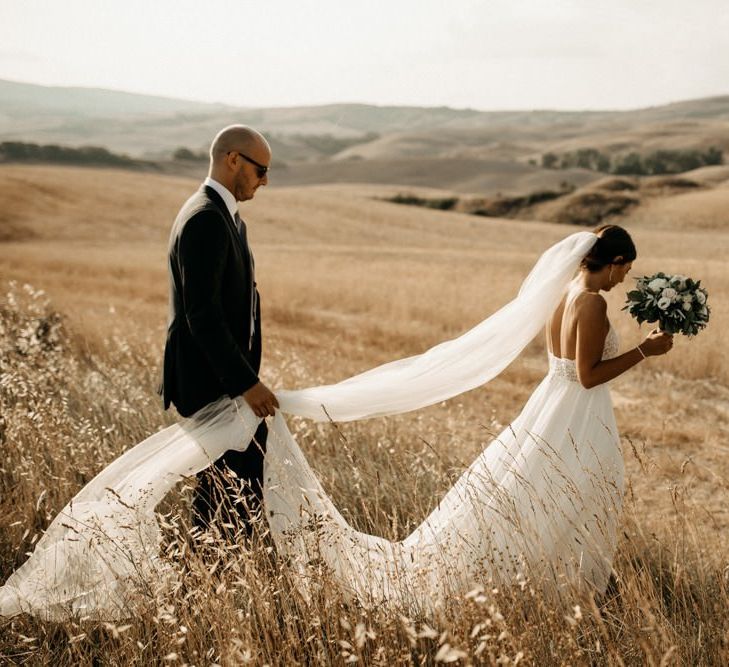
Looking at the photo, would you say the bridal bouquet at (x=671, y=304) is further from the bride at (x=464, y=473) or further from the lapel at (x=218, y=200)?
the lapel at (x=218, y=200)

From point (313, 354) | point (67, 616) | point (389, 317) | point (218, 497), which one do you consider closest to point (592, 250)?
point (218, 497)

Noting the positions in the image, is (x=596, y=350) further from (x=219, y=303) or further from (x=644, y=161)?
(x=644, y=161)

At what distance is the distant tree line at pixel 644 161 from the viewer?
97.6 metres

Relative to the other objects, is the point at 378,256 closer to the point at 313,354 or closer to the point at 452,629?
the point at 313,354

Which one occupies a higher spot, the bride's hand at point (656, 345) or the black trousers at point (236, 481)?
the bride's hand at point (656, 345)

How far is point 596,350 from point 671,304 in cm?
53

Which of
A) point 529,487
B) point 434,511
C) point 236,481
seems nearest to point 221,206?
point 236,481

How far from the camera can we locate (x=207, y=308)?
3.65 m

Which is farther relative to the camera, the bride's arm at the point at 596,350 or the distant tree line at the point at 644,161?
the distant tree line at the point at 644,161

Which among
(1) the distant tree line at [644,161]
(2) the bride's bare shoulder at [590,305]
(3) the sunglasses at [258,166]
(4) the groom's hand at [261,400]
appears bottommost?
(4) the groom's hand at [261,400]

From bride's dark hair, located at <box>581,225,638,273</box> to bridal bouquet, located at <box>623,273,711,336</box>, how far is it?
20cm

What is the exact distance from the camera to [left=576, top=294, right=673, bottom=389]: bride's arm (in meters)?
3.84

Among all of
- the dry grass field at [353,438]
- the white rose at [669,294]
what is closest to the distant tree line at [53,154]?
the dry grass field at [353,438]

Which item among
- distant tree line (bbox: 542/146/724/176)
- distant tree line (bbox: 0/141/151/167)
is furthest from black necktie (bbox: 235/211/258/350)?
distant tree line (bbox: 542/146/724/176)
